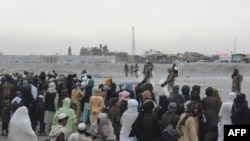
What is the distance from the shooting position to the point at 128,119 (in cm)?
1027

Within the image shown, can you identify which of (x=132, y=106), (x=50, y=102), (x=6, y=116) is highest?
(x=132, y=106)

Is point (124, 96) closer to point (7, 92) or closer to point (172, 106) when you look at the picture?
point (172, 106)

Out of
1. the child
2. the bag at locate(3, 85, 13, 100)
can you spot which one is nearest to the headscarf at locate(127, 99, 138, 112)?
the child

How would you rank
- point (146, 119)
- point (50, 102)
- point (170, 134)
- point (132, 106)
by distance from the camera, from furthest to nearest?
point (50, 102)
point (132, 106)
point (146, 119)
point (170, 134)

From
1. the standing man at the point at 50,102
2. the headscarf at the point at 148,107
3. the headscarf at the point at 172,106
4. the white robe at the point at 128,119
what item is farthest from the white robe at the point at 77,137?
the standing man at the point at 50,102

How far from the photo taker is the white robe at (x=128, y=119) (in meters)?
10.2

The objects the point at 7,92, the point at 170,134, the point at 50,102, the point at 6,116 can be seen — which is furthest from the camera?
the point at 7,92

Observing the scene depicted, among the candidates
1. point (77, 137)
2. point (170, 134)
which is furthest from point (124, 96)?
point (77, 137)

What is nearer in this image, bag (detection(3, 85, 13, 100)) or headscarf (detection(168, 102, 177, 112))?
headscarf (detection(168, 102, 177, 112))

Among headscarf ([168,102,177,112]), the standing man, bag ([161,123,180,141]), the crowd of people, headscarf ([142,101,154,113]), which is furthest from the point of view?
the standing man

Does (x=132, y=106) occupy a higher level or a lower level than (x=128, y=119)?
higher

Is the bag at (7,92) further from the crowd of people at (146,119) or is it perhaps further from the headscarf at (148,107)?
the headscarf at (148,107)

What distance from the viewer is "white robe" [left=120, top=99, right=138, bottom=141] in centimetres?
1025

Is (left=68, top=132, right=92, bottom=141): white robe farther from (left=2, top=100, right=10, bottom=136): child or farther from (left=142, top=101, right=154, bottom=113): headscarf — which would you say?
(left=2, top=100, right=10, bottom=136): child
